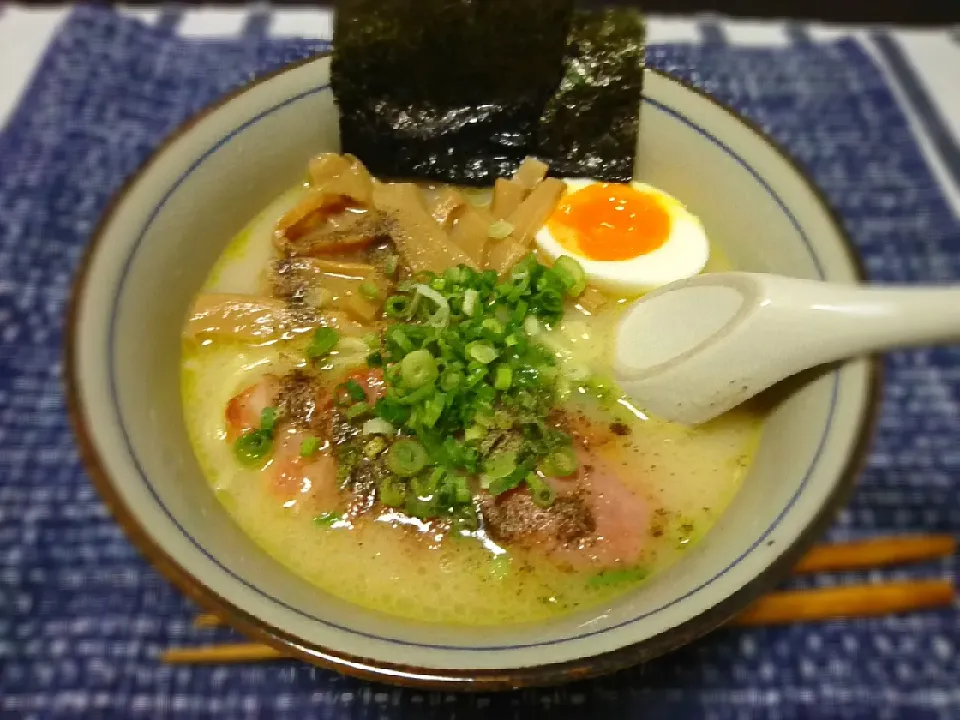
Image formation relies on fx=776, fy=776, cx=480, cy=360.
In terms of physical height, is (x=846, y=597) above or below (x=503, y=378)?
below

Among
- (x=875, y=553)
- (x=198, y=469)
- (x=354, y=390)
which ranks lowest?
(x=875, y=553)

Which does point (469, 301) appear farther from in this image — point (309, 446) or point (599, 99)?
point (599, 99)

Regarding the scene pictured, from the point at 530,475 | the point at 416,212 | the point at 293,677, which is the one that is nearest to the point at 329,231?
the point at 416,212

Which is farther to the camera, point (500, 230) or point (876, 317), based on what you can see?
point (500, 230)

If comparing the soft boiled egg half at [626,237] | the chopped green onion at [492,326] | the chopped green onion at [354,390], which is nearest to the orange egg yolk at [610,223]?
the soft boiled egg half at [626,237]

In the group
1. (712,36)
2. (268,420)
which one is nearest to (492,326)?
(268,420)

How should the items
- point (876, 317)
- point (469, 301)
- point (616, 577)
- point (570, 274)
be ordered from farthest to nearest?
point (570, 274) → point (469, 301) → point (616, 577) → point (876, 317)
